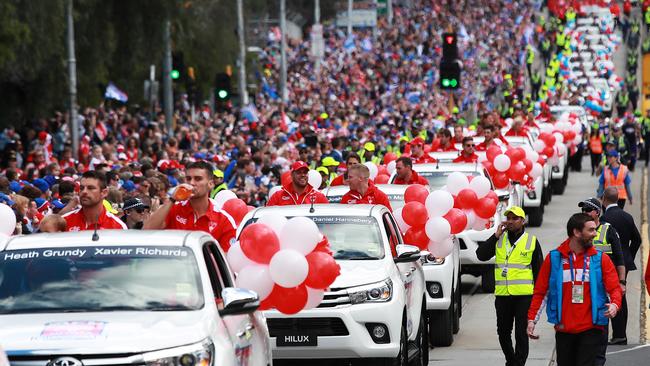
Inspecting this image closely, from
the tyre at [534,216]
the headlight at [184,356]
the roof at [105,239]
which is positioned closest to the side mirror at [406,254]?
the roof at [105,239]

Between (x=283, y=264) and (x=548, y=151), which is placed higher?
(x=283, y=264)

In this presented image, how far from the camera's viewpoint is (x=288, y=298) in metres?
11.5

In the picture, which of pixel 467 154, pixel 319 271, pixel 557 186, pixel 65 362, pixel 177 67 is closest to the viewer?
pixel 65 362

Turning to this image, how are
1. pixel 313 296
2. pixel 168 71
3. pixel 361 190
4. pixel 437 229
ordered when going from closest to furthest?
1. pixel 313 296
2. pixel 437 229
3. pixel 361 190
4. pixel 168 71

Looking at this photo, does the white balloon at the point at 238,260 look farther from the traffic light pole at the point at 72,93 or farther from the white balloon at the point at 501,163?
the traffic light pole at the point at 72,93

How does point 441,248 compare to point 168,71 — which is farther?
point 168,71

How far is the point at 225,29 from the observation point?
5791cm

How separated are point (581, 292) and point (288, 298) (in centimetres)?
216

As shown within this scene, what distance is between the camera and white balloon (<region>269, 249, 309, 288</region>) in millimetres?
11312

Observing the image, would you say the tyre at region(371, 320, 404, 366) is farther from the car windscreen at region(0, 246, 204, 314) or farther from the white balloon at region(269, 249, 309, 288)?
the car windscreen at region(0, 246, 204, 314)

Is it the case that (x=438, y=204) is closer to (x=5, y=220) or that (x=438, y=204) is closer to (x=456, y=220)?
(x=456, y=220)

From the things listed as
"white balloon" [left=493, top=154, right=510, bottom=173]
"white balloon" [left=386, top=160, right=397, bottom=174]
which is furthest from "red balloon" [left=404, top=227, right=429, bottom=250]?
"white balloon" [left=493, top=154, right=510, bottom=173]

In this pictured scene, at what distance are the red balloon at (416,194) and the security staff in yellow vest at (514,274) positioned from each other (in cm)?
213

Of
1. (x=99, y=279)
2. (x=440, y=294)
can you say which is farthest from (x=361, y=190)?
(x=99, y=279)
